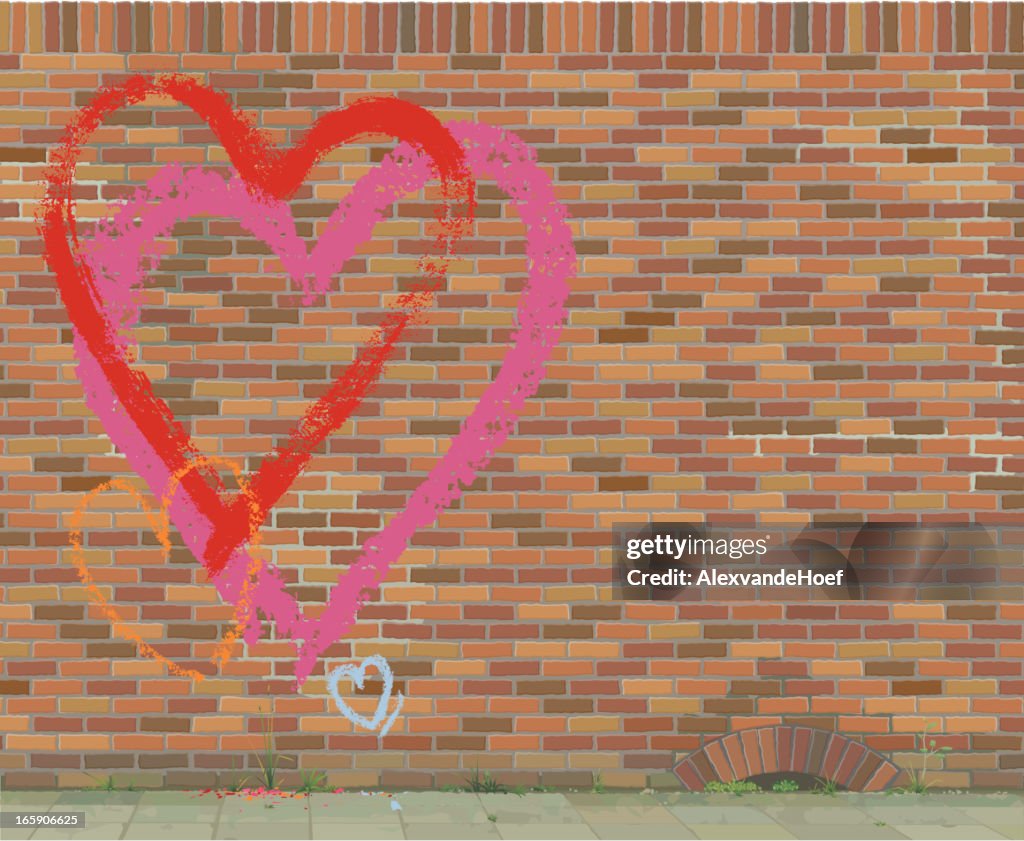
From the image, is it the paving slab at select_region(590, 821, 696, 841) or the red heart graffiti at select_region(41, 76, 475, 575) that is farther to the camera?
the red heart graffiti at select_region(41, 76, 475, 575)

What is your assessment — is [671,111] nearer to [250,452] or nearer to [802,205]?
[802,205]

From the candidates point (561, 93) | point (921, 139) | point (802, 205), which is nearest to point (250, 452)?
point (561, 93)

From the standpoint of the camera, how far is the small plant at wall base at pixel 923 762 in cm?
726

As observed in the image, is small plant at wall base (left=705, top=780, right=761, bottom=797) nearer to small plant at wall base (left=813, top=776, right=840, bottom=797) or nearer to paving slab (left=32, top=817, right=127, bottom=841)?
small plant at wall base (left=813, top=776, right=840, bottom=797)

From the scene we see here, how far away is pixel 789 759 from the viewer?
7.25m

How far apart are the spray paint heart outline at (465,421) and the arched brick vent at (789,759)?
188cm

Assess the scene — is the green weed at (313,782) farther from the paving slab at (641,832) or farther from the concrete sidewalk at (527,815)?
the paving slab at (641,832)

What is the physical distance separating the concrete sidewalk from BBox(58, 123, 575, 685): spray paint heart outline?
77 cm

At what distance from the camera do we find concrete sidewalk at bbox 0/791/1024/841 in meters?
6.47

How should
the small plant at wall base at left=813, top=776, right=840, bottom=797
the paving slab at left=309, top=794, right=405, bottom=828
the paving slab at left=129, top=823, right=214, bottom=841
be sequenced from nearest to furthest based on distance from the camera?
the paving slab at left=129, top=823, right=214, bottom=841 < the paving slab at left=309, top=794, right=405, bottom=828 < the small plant at wall base at left=813, top=776, right=840, bottom=797

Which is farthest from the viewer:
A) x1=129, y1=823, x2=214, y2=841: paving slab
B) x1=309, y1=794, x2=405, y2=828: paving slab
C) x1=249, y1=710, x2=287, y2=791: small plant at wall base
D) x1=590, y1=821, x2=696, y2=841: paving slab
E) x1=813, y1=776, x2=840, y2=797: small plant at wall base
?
x1=813, y1=776, x2=840, y2=797: small plant at wall base

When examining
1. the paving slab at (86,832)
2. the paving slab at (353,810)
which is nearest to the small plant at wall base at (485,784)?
the paving slab at (353,810)

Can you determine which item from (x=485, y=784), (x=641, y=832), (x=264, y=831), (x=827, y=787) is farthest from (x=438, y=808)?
(x=827, y=787)

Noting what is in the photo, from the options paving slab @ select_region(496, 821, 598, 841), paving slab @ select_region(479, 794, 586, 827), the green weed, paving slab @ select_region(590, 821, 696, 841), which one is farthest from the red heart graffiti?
paving slab @ select_region(590, 821, 696, 841)
